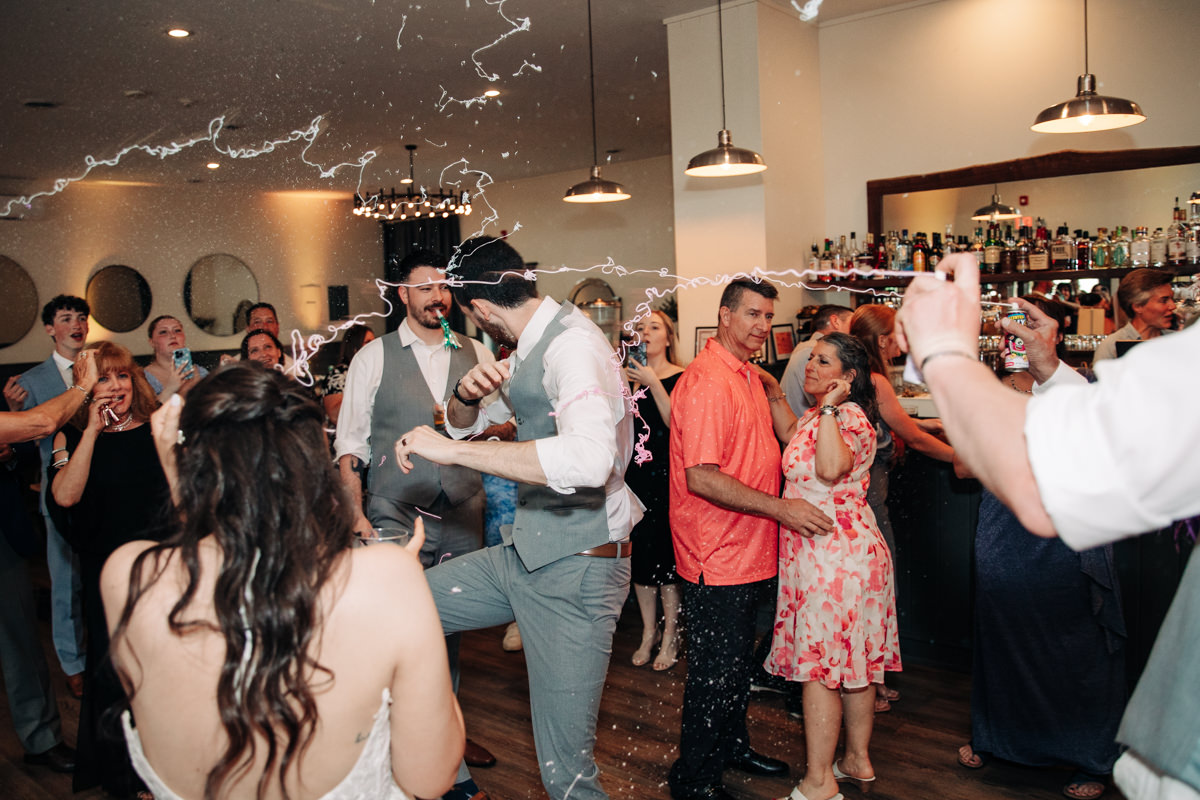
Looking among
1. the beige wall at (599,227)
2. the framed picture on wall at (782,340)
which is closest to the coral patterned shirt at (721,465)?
the framed picture on wall at (782,340)

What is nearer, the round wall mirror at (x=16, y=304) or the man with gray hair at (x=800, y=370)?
the round wall mirror at (x=16, y=304)

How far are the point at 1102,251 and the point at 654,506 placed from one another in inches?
98.1

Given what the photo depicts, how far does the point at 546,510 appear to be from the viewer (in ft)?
6.25

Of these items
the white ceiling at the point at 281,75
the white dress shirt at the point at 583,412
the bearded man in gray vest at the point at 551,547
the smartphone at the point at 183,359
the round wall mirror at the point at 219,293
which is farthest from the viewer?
the white ceiling at the point at 281,75

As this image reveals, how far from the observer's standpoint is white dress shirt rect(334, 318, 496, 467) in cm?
242

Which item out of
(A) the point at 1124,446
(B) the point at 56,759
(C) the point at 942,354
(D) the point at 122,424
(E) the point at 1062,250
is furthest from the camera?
(E) the point at 1062,250

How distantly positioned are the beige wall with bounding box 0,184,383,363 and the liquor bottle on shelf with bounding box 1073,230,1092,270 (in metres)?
3.22

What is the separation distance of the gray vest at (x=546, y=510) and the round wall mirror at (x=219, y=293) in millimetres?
1389

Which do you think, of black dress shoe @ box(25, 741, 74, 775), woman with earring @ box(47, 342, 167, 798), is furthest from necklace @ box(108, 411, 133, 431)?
black dress shoe @ box(25, 741, 74, 775)

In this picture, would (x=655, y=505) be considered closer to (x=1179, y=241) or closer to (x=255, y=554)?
(x=255, y=554)

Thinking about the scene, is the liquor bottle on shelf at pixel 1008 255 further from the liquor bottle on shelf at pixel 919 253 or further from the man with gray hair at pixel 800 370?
the man with gray hair at pixel 800 370

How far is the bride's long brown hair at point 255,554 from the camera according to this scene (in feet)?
3.41

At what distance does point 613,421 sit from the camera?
1747 millimetres

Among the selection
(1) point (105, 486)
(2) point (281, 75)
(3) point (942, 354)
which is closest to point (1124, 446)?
(3) point (942, 354)
